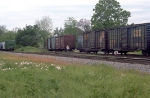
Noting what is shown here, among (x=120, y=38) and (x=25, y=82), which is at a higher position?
(x=120, y=38)

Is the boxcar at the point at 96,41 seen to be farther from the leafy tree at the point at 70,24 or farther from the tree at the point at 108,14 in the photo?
the leafy tree at the point at 70,24

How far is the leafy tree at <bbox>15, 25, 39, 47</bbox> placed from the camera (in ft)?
259

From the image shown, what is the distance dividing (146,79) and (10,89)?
447 centimetres

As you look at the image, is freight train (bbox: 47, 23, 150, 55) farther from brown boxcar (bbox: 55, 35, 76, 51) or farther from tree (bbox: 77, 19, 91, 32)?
tree (bbox: 77, 19, 91, 32)

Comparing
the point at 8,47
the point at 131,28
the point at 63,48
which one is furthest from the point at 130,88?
the point at 8,47

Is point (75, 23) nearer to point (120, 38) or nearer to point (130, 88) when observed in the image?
point (120, 38)

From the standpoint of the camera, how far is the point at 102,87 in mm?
8422

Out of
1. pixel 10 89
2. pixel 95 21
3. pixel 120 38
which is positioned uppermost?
pixel 95 21

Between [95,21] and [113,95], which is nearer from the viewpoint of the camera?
[113,95]

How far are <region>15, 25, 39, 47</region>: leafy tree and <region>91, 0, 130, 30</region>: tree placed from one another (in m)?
20.6

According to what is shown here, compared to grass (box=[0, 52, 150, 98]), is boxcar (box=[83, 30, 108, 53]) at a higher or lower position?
higher

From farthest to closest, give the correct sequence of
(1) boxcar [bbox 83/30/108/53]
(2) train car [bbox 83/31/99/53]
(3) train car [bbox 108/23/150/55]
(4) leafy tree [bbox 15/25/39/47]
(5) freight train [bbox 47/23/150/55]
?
1. (4) leafy tree [bbox 15/25/39/47]
2. (2) train car [bbox 83/31/99/53]
3. (1) boxcar [bbox 83/30/108/53]
4. (5) freight train [bbox 47/23/150/55]
5. (3) train car [bbox 108/23/150/55]

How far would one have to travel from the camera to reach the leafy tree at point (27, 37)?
7894cm

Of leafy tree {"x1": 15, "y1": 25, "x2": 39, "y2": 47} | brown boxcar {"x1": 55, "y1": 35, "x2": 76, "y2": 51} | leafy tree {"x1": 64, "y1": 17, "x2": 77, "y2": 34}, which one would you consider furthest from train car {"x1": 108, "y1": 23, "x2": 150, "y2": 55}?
leafy tree {"x1": 64, "y1": 17, "x2": 77, "y2": 34}
